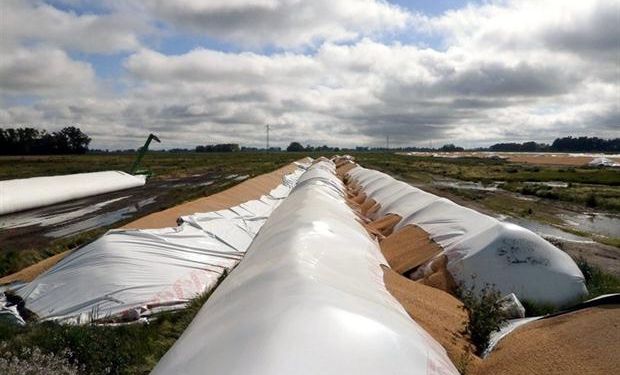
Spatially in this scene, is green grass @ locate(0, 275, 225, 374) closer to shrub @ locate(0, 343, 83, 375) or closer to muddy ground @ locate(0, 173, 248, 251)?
shrub @ locate(0, 343, 83, 375)

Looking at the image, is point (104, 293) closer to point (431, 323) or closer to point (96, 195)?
point (431, 323)

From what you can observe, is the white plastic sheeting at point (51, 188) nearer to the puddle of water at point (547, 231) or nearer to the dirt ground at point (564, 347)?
the dirt ground at point (564, 347)

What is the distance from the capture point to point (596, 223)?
18.0 meters

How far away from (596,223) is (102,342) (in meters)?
18.3

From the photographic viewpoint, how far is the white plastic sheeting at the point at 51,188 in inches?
695

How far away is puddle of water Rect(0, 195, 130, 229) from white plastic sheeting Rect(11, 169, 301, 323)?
9038 mm

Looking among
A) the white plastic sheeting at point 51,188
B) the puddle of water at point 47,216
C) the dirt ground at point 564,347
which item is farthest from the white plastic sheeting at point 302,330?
the white plastic sheeting at point 51,188

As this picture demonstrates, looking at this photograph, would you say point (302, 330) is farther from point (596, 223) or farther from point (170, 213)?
point (596, 223)

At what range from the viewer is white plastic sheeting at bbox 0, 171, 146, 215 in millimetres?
17656

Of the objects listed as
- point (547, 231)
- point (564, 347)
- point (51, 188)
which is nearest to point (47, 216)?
point (51, 188)

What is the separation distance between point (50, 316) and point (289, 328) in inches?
187

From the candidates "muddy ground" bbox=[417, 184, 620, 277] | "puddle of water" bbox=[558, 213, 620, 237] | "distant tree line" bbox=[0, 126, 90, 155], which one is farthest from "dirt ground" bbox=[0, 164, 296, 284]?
"distant tree line" bbox=[0, 126, 90, 155]

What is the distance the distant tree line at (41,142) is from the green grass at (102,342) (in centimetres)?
8561

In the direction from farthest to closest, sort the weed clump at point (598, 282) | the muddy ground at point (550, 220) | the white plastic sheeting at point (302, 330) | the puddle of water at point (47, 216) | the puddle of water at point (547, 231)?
Answer: the puddle of water at point (47, 216) → the puddle of water at point (547, 231) → the muddy ground at point (550, 220) → the weed clump at point (598, 282) → the white plastic sheeting at point (302, 330)
